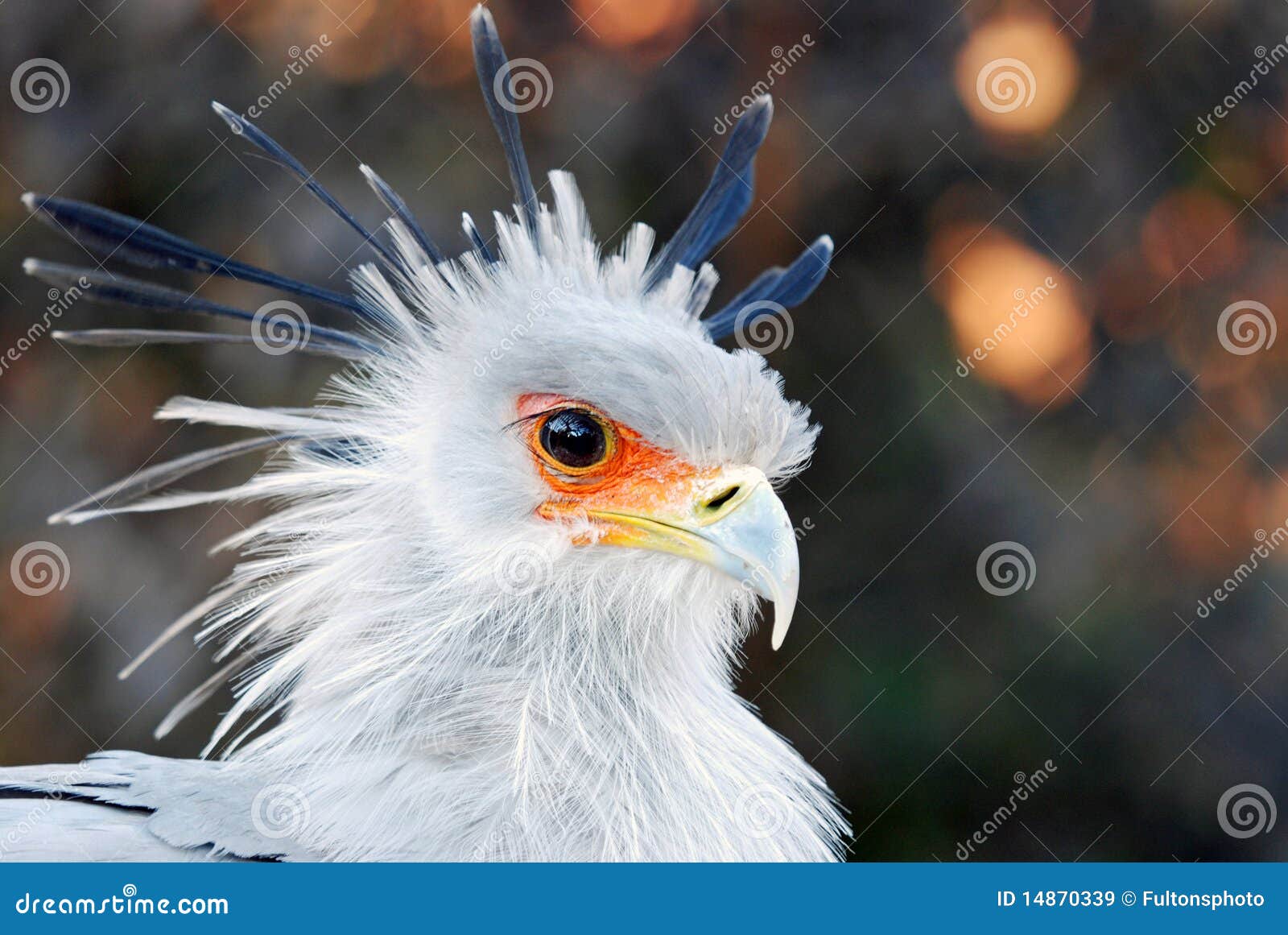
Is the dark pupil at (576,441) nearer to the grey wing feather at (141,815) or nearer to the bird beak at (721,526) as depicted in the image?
the bird beak at (721,526)

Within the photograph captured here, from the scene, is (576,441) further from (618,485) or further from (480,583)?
(480,583)

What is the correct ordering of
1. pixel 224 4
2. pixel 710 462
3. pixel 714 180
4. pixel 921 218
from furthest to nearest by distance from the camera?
pixel 921 218, pixel 224 4, pixel 714 180, pixel 710 462

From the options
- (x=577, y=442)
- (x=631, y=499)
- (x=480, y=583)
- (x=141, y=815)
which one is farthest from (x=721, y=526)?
(x=141, y=815)

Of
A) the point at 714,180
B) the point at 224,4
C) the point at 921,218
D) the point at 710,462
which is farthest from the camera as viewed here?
the point at 921,218

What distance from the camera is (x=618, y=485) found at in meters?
1.77

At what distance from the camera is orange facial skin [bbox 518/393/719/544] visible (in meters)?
1.76

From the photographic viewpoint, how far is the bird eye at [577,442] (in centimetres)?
178

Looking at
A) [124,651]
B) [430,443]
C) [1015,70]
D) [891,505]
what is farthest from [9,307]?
[1015,70]

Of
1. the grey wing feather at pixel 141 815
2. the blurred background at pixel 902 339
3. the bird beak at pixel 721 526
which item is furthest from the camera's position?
the blurred background at pixel 902 339

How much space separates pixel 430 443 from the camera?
1.86m

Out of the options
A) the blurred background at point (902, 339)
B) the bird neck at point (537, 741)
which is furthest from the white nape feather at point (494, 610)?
the blurred background at point (902, 339)

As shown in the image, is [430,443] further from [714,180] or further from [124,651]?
[124,651]

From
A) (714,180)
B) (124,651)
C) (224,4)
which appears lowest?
(124,651)

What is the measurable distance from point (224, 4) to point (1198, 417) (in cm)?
255
